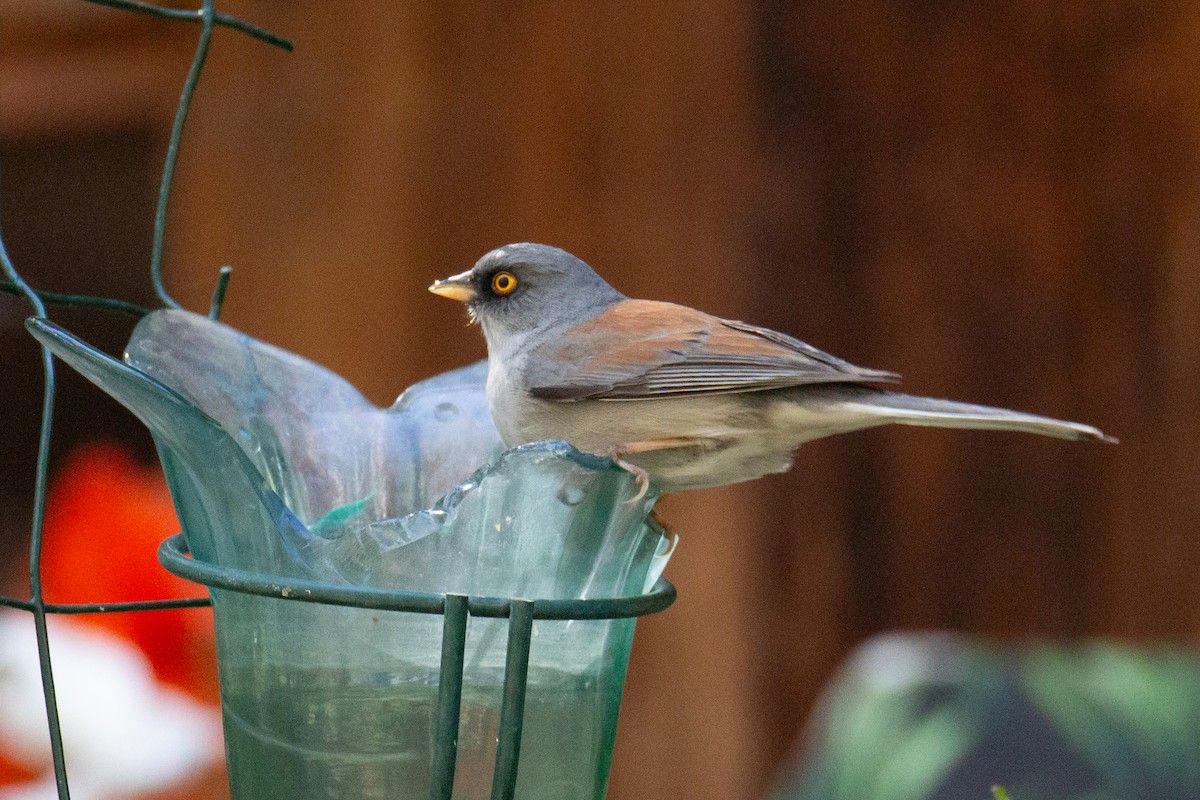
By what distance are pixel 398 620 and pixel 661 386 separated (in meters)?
0.98

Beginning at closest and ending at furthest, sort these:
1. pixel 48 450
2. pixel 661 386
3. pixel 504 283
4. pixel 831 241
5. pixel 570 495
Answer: pixel 570 495, pixel 48 450, pixel 661 386, pixel 504 283, pixel 831 241

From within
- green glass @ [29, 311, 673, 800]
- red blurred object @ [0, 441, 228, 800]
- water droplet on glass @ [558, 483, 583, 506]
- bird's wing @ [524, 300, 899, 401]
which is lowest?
red blurred object @ [0, 441, 228, 800]

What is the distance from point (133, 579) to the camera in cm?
396

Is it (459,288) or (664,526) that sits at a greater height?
(459,288)

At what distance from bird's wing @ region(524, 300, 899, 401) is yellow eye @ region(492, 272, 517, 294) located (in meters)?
0.16

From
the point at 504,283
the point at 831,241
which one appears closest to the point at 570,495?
the point at 504,283

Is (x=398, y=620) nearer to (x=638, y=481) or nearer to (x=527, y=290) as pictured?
(x=638, y=481)

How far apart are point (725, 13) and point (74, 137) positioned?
2.82 meters

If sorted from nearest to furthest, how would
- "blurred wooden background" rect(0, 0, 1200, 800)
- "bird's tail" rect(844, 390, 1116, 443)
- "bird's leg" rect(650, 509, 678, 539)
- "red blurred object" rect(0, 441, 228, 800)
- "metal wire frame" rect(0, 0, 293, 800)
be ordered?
"metal wire frame" rect(0, 0, 293, 800), "bird's leg" rect(650, 509, 678, 539), "bird's tail" rect(844, 390, 1116, 443), "red blurred object" rect(0, 441, 228, 800), "blurred wooden background" rect(0, 0, 1200, 800)

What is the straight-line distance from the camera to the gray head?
2750 millimetres

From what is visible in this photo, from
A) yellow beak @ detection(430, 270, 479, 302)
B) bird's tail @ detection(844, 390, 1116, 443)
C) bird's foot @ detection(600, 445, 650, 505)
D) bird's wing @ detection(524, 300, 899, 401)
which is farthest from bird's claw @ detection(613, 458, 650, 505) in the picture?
yellow beak @ detection(430, 270, 479, 302)

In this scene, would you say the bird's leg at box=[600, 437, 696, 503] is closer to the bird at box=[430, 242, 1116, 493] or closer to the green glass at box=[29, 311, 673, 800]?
the bird at box=[430, 242, 1116, 493]

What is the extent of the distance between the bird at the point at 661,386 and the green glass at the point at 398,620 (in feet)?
2.22

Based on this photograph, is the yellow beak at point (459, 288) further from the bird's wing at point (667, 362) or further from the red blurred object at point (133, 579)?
the red blurred object at point (133, 579)
